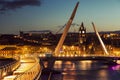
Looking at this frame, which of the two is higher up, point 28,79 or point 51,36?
point 51,36

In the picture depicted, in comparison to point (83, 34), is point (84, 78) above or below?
below

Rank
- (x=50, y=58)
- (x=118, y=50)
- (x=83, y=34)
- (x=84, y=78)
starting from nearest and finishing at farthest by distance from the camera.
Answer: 1. (x=84, y=78)
2. (x=50, y=58)
3. (x=118, y=50)
4. (x=83, y=34)

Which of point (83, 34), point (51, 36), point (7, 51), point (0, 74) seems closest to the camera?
point (0, 74)

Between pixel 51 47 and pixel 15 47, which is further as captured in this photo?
pixel 51 47

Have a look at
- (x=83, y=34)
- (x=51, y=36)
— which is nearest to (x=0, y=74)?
(x=83, y=34)

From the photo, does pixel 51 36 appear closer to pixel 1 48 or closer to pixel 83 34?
pixel 83 34

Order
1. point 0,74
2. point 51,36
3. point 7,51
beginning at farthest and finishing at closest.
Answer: point 51,36, point 7,51, point 0,74

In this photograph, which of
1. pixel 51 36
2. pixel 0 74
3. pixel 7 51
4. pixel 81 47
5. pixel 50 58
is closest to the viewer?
pixel 0 74

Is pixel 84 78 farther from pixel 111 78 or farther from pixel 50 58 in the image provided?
pixel 50 58

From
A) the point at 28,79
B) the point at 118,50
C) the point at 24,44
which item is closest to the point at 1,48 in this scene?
the point at 24,44
